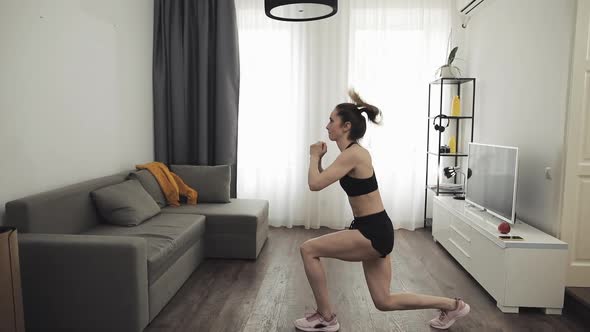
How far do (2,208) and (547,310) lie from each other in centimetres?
346

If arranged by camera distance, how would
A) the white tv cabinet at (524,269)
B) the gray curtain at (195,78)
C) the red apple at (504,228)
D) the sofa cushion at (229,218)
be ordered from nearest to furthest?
the white tv cabinet at (524,269) < the red apple at (504,228) < the sofa cushion at (229,218) < the gray curtain at (195,78)

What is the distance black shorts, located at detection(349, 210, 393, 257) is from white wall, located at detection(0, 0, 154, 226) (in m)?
2.15

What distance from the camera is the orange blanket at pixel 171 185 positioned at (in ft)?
13.3

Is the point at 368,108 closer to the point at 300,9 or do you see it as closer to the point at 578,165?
the point at 300,9

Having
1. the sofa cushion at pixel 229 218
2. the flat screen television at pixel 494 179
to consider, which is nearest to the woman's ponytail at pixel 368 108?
the flat screen television at pixel 494 179

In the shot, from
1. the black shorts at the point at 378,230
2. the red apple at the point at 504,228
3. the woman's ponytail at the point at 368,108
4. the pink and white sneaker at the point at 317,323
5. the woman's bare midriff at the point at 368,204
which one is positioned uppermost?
the woman's ponytail at the point at 368,108

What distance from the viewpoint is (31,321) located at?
7.54 feet

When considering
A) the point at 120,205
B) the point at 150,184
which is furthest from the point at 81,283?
the point at 150,184

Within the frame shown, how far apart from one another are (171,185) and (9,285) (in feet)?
7.17

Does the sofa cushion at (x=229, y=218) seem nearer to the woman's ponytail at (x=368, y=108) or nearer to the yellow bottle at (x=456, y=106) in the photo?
the woman's ponytail at (x=368, y=108)

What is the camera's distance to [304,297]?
3.01m

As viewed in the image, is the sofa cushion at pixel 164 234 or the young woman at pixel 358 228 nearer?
the young woman at pixel 358 228

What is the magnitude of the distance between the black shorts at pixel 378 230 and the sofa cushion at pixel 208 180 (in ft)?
7.31

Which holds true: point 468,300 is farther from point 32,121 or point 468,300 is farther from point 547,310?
point 32,121
